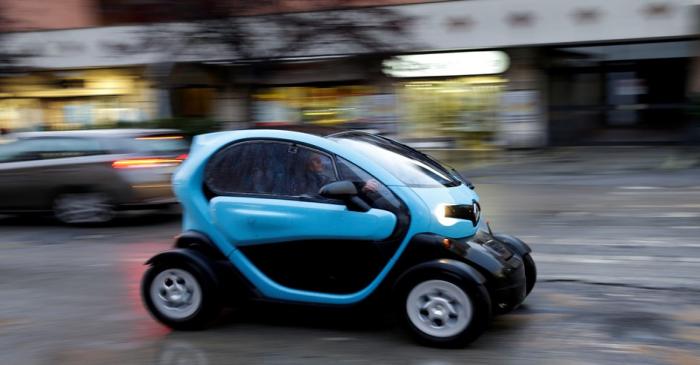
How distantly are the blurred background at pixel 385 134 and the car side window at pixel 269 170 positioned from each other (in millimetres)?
1061

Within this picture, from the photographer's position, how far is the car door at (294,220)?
5.00 meters

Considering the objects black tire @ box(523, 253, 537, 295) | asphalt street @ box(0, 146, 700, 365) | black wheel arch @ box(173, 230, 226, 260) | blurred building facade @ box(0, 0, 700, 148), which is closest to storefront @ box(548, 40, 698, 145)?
blurred building facade @ box(0, 0, 700, 148)

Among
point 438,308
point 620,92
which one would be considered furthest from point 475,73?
point 438,308

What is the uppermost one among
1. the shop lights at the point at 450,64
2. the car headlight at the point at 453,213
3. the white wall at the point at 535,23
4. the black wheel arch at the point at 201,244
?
the white wall at the point at 535,23

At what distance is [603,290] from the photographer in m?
6.28

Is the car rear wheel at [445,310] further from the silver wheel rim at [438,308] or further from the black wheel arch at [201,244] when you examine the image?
the black wheel arch at [201,244]

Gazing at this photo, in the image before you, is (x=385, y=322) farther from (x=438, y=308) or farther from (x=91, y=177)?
(x=91, y=177)

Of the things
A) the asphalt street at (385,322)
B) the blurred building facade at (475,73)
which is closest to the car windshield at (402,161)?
the asphalt street at (385,322)

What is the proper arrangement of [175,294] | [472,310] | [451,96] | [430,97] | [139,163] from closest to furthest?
[472,310], [175,294], [139,163], [451,96], [430,97]

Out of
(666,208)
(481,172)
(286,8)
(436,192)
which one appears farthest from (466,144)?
(436,192)

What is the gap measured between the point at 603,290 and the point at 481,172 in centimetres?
1070

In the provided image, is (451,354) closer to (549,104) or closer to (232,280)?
(232,280)

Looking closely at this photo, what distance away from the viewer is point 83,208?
1088 centimetres

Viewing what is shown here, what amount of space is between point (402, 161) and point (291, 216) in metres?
0.94
